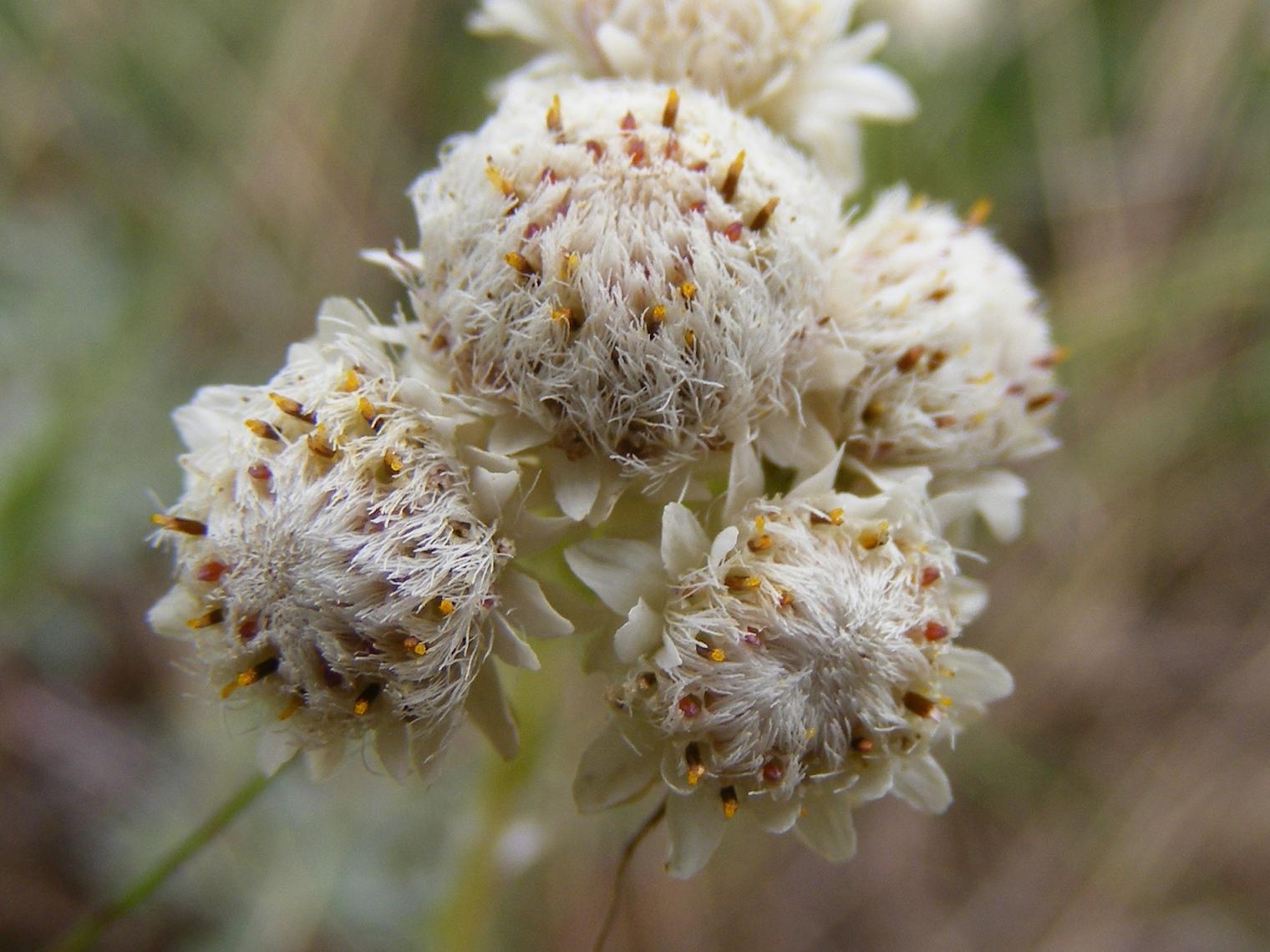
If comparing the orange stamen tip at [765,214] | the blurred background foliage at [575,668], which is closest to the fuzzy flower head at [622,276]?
the orange stamen tip at [765,214]

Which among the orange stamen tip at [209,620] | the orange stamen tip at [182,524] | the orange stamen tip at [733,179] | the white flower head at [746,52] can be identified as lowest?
the orange stamen tip at [209,620]

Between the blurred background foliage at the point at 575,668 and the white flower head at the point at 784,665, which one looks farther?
→ the blurred background foliage at the point at 575,668

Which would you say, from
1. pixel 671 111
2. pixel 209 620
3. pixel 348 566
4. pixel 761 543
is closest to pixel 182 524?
pixel 209 620

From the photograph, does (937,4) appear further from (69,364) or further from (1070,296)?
(69,364)

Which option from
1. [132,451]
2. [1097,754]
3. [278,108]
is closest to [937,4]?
[278,108]

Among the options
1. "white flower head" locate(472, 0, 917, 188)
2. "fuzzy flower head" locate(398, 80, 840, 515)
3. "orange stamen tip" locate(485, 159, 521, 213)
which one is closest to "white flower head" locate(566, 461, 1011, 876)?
"fuzzy flower head" locate(398, 80, 840, 515)

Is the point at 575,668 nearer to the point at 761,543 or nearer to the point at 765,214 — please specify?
the point at 761,543

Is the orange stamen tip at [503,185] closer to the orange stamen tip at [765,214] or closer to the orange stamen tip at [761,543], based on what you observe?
the orange stamen tip at [765,214]
